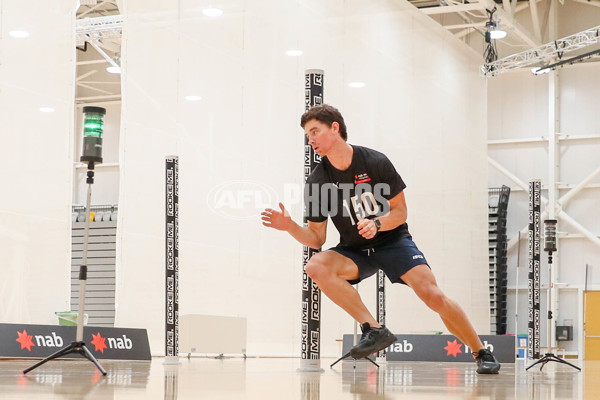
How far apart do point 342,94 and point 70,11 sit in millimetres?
4842

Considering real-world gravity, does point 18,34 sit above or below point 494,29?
below

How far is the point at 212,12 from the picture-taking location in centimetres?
1132

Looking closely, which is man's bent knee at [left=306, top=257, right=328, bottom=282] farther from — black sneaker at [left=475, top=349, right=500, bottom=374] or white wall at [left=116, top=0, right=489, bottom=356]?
white wall at [left=116, top=0, right=489, bottom=356]

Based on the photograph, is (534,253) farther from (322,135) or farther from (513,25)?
(513,25)

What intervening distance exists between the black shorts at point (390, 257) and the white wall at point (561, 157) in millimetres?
15897

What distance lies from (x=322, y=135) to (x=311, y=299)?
179 cm

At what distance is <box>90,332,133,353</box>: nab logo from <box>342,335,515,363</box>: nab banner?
11.4 ft

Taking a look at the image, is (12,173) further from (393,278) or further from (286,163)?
(393,278)

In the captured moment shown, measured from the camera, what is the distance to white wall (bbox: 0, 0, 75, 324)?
9.33m

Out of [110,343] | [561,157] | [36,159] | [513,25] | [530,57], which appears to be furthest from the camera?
[561,157]

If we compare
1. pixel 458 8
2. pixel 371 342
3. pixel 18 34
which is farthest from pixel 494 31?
pixel 371 342

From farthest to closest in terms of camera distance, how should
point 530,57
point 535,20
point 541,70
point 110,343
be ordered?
point 535,20 → point 530,57 → point 541,70 → point 110,343

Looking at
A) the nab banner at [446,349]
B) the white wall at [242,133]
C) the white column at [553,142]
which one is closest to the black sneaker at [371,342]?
the nab banner at [446,349]

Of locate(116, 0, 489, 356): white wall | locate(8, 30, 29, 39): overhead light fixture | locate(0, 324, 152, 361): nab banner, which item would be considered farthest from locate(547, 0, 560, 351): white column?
locate(8, 30, 29, 39): overhead light fixture
